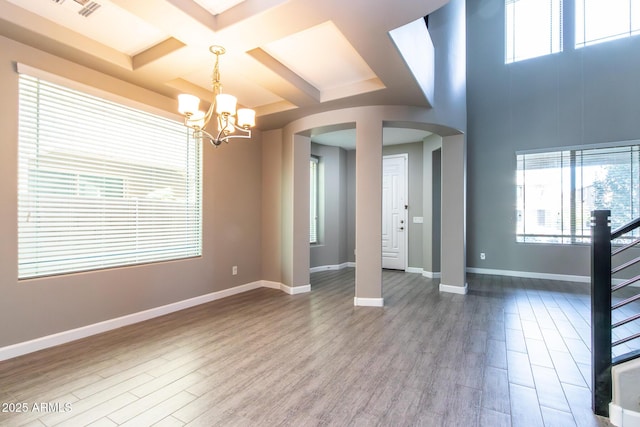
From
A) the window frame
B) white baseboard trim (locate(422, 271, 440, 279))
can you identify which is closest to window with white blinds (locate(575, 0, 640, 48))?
Result: white baseboard trim (locate(422, 271, 440, 279))

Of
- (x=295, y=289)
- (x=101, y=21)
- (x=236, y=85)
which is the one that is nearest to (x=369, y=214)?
(x=295, y=289)

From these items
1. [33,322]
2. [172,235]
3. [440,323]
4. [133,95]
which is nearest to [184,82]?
[133,95]

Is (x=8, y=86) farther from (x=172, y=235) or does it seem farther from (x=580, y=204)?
Answer: (x=580, y=204)

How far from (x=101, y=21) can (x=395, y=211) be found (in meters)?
5.62

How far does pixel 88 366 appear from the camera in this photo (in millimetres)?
2406

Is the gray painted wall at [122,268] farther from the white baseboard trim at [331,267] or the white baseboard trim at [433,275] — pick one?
the white baseboard trim at [433,275]

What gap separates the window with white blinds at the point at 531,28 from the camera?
5785 mm

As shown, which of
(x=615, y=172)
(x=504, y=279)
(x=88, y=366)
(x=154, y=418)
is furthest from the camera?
(x=504, y=279)

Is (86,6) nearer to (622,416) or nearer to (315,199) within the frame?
(622,416)

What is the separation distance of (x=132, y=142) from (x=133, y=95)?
20.5 inches

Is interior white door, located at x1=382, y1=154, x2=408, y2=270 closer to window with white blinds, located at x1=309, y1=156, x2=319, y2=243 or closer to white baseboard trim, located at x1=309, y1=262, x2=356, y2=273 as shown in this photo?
white baseboard trim, located at x1=309, y1=262, x2=356, y2=273

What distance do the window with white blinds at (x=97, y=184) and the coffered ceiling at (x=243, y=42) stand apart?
1.60ft

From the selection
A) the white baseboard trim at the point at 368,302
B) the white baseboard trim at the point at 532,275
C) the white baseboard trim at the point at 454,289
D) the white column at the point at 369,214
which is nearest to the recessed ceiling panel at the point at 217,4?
the white column at the point at 369,214

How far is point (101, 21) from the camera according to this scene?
247cm
